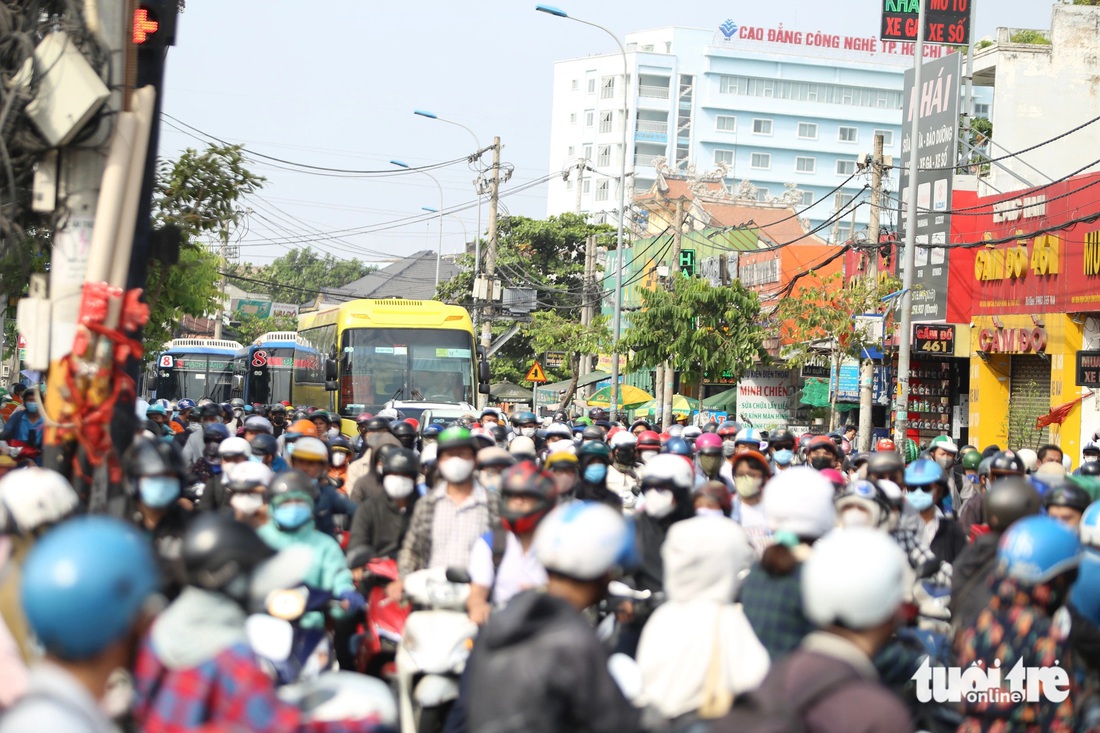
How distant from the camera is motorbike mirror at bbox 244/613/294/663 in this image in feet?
18.7

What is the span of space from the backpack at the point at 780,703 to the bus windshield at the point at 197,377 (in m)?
39.9

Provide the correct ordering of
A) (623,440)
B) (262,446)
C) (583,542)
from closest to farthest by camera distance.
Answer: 1. (583,542)
2. (262,446)
3. (623,440)

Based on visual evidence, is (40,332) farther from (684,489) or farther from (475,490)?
(684,489)

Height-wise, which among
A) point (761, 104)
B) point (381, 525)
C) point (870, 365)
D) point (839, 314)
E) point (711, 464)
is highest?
point (761, 104)

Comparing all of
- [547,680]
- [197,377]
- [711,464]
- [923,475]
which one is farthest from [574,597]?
[197,377]

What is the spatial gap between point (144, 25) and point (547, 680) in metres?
5.43

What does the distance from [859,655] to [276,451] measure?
8.36 meters

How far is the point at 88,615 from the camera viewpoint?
2928 mm

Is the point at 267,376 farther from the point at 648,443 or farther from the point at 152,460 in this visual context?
the point at 152,460

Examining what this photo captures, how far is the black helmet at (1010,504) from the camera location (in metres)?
6.54

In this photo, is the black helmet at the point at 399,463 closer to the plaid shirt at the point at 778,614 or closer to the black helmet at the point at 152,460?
the black helmet at the point at 152,460

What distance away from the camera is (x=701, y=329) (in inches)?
1318

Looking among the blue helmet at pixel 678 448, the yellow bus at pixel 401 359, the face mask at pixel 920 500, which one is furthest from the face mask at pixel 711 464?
the yellow bus at pixel 401 359

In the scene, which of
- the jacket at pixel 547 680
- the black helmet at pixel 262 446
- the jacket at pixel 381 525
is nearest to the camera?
the jacket at pixel 547 680
